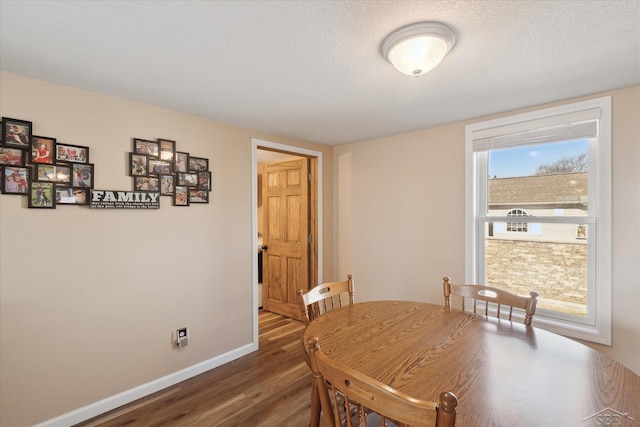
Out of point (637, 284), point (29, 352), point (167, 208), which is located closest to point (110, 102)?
point (167, 208)

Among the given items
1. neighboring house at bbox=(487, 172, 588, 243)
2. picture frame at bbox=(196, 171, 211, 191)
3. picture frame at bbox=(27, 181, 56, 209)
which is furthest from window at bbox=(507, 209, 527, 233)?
picture frame at bbox=(27, 181, 56, 209)

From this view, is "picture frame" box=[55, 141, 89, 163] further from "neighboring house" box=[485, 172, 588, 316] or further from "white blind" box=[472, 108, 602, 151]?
"neighboring house" box=[485, 172, 588, 316]

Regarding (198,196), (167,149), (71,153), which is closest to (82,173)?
(71,153)

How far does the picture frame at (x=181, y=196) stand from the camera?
8.06ft

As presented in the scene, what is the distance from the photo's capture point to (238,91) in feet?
6.74

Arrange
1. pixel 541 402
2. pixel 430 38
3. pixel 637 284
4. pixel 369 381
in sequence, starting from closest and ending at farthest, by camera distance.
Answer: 1. pixel 369 381
2. pixel 541 402
3. pixel 430 38
4. pixel 637 284

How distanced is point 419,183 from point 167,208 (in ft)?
7.89

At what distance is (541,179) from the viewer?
2393 millimetres

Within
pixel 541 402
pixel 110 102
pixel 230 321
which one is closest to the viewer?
pixel 541 402

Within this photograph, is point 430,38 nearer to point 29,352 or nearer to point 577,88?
point 577,88

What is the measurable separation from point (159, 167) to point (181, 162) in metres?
0.19

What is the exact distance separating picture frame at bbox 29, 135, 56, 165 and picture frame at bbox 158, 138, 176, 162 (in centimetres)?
66

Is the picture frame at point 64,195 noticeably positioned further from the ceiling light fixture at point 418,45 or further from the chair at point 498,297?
the chair at point 498,297

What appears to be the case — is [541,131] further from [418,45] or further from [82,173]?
[82,173]
